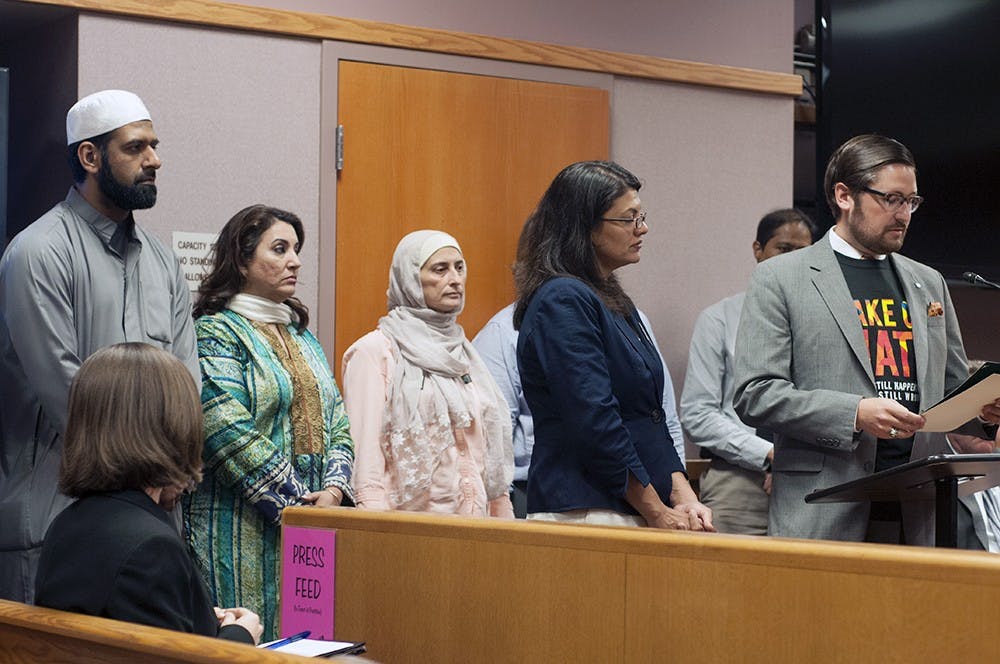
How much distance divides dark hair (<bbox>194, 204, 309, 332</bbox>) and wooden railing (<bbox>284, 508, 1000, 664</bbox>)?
1207 millimetres

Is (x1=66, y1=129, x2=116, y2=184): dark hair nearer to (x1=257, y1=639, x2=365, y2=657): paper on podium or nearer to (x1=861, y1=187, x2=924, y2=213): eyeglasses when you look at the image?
(x1=257, y1=639, x2=365, y2=657): paper on podium

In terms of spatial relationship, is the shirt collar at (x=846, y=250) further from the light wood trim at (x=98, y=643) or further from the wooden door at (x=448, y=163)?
the light wood trim at (x=98, y=643)

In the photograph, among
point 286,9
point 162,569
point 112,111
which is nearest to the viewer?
point 162,569

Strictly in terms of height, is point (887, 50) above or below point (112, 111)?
above

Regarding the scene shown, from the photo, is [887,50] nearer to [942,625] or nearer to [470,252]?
[470,252]

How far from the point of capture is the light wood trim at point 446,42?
4535 millimetres

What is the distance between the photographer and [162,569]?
7.09 feet

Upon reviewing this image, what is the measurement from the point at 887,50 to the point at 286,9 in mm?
2576

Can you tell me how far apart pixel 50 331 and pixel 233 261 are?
0.74 metres

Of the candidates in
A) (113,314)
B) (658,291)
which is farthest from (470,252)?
Result: (113,314)

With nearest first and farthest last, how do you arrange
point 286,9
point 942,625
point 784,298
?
point 942,625 < point 784,298 < point 286,9

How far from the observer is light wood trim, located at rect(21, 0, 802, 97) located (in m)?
4.54

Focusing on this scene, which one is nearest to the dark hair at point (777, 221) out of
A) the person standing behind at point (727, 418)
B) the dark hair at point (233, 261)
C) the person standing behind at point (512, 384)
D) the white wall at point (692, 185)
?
the person standing behind at point (727, 418)

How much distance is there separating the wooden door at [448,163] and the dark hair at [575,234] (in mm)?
1657
